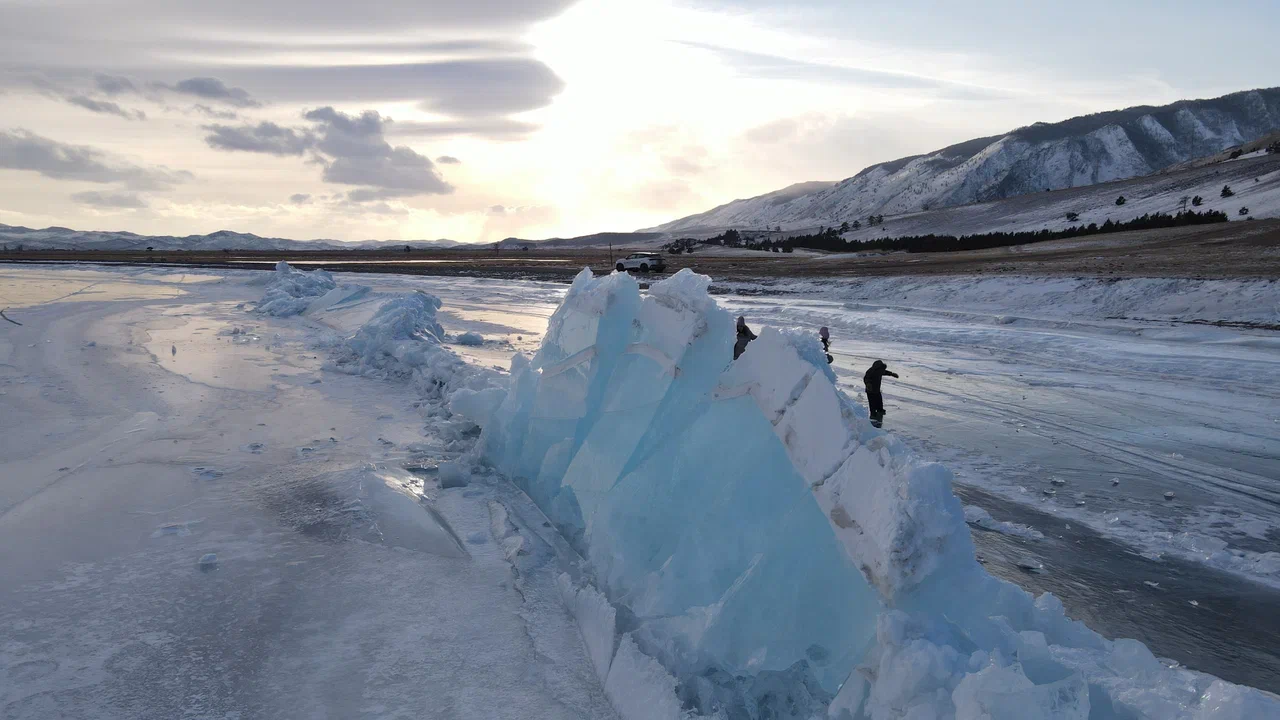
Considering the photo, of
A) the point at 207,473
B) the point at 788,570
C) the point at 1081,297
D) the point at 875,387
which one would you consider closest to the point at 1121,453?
the point at 875,387

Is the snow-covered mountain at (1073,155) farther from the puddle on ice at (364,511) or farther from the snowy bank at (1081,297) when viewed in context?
the puddle on ice at (364,511)

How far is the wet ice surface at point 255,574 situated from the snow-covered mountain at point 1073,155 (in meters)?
111

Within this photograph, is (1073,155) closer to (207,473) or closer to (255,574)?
(207,473)

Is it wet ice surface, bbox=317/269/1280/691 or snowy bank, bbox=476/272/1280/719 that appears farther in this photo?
wet ice surface, bbox=317/269/1280/691

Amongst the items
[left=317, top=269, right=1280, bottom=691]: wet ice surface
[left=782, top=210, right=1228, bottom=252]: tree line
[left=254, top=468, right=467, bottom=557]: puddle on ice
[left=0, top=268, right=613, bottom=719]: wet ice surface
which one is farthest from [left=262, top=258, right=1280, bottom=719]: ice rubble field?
[left=782, top=210, right=1228, bottom=252]: tree line

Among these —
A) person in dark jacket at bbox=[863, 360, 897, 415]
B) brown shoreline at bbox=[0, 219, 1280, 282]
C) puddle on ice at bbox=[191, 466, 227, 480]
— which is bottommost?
puddle on ice at bbox=[191, 466, 227, 480]

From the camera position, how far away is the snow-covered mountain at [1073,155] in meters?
107

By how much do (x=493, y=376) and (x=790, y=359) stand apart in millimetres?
7790

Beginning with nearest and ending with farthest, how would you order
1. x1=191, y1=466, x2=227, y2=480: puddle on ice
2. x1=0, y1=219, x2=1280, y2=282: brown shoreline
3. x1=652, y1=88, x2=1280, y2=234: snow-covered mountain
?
x1=191, y1=466, x2=227, y2=480: puddle on ice, x1=0, y1=219, x2=1280, y2=282: brown shoreline, x1=652, y1=88, x2=1280, y2=234: snow-covered mountain

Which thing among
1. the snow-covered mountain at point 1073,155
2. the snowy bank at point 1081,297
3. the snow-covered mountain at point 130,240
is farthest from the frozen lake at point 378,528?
the snow-covered mountain at point 130,240

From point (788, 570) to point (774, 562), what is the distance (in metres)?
0.10

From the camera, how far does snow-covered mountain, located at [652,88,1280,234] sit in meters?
107

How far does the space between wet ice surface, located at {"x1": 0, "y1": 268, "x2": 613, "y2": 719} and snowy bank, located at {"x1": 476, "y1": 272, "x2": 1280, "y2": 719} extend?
64 centimetres

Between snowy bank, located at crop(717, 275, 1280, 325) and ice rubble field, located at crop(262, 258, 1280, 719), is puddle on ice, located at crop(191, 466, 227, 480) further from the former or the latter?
snowy bank, located at crop(717, 275, 1280, 325)
